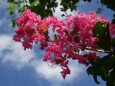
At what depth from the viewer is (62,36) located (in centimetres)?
298

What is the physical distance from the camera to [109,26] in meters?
3.05

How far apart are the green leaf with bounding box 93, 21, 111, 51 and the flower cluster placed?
57 millimetres

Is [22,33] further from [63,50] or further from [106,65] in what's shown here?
[106,65]

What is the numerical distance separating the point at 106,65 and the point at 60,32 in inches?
24.8

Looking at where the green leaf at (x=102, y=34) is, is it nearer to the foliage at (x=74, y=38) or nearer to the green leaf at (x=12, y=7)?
the foliage at (x=74, y=38)

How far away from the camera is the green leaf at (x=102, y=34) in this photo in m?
2.97

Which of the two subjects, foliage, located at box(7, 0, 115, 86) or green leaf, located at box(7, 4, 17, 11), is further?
green leaf, located at box(7, 4, 17, 11)

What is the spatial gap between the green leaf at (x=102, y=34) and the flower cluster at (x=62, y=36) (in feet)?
0.19

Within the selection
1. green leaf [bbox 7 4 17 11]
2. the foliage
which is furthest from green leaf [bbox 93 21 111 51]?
green leaf [bbox 7 4 17 11]

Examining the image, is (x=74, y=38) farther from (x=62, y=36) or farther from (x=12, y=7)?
(x=12, y=7)

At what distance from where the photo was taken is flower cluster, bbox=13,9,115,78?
116 inches

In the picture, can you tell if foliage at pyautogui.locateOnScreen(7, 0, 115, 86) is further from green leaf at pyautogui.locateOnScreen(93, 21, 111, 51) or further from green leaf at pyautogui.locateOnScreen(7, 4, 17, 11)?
green leaf at pyautogui.locateOnScreen(7, 4, 17, 11)

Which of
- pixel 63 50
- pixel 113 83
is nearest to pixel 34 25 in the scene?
pixel 63 50

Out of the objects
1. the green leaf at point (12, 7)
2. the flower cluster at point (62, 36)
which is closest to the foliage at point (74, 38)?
the flower cluster at point (62, 36)
